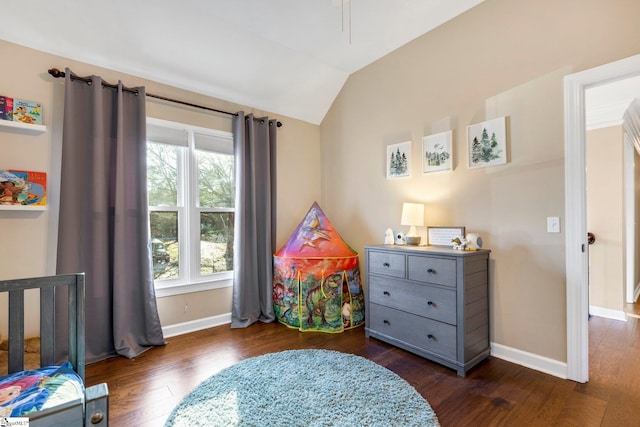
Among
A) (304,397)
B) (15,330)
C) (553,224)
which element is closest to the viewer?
(15,330)

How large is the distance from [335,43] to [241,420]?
3.23 m

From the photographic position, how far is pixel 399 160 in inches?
119

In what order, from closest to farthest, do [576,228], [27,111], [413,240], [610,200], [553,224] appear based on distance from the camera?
[576,228] → [553,224] → [27,111] → [413,240] → [610,200]

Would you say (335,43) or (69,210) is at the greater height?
(335,43)

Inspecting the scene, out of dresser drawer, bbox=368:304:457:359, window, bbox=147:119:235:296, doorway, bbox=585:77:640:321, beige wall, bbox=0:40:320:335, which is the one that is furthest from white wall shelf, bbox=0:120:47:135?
doorway, bbox=585:77:640:321

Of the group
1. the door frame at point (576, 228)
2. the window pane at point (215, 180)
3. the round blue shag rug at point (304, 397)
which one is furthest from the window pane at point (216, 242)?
the door frame at point (576, 228)

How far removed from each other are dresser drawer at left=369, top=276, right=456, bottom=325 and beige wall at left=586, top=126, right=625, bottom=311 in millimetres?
2585

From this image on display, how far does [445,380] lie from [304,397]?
0.99m

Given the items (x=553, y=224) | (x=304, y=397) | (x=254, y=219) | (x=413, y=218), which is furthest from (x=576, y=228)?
(x=254, y=219)

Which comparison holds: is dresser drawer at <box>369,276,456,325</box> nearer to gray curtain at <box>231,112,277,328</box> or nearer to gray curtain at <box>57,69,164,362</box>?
gray curtain at <box>231,112,277,328</box>

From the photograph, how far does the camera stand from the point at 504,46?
230cm

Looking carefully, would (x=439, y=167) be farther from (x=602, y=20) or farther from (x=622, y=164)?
(x=622, y=164)

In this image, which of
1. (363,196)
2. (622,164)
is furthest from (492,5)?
(622,164)

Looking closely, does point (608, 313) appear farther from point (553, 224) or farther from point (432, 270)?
point (432, 270)
